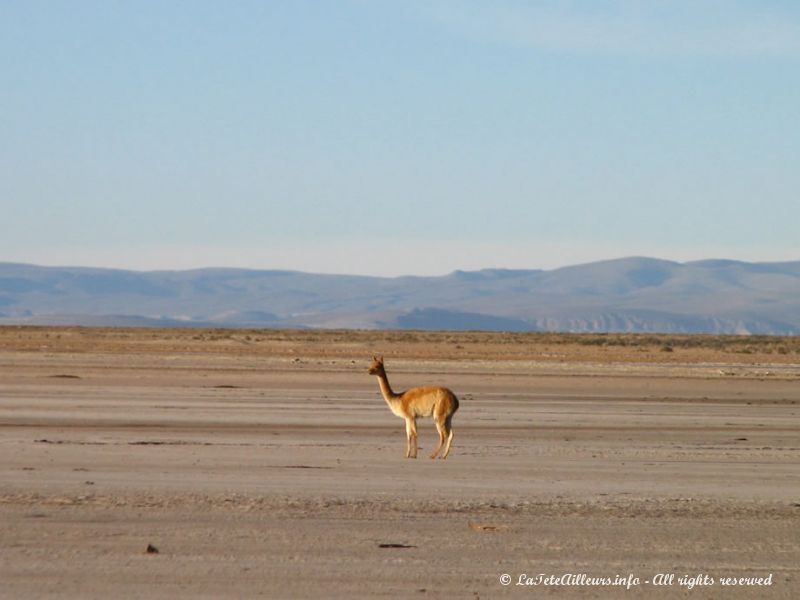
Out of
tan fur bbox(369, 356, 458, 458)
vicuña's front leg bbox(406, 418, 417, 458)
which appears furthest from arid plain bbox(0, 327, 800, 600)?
tan fur bbox(369, 356, 458, 458)

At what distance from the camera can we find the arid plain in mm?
9992

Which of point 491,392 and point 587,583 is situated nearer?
point 587,583

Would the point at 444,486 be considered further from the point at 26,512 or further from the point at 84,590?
the point at 84,590

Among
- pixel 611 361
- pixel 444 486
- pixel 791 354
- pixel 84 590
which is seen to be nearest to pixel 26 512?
pixel 84 590

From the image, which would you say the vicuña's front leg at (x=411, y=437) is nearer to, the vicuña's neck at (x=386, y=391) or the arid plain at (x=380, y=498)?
the arid plain at (x=380, y=498)

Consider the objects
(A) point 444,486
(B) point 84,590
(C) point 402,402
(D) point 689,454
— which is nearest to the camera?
(B) point 84,590

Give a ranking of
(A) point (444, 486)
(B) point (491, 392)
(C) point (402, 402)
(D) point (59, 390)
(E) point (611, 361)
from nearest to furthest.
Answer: (A) point (444, 486) < (C) point (402, 402) < (D) point (59, 390) < (B) point (491, 392) < (E) point (611, 361)

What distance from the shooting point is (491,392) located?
108 ft

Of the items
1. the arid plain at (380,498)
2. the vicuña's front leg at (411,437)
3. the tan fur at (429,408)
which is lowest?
the arid plain at (380,498)

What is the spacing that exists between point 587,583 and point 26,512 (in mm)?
5470

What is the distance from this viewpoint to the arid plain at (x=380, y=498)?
9992 millimetres

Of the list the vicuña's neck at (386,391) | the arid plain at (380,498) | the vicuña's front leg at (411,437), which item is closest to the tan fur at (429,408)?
the vicuña's front leg at (411,437)

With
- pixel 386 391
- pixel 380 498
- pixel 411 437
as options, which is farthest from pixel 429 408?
pixel 380 498

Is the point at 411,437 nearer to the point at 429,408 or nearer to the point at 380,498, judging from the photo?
the point at 429,408
